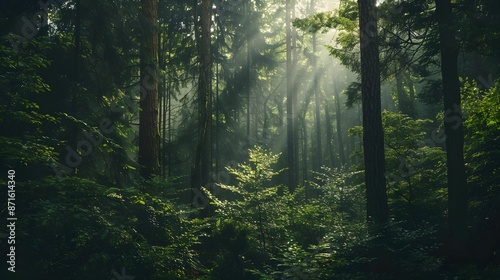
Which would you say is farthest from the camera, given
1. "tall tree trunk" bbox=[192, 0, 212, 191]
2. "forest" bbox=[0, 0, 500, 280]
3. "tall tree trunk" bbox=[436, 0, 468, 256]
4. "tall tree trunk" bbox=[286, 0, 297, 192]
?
"tall tree trunk" bbox=[286, 0, 297, 192]

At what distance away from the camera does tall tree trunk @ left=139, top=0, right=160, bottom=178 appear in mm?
10211

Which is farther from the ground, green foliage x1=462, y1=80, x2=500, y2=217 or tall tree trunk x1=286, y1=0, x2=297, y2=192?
tall tree trunk x1=286, y1=0, x2=297, y2=192

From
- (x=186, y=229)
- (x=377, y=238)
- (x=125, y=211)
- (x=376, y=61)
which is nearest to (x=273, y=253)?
(x=186, y=229)

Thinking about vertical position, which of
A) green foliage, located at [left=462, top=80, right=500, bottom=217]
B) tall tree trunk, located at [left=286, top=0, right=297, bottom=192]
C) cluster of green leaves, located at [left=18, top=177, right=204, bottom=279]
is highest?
tall tree trunk, located at [left=286, top=0, right=297, bottom=192]

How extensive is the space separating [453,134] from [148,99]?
8280mm

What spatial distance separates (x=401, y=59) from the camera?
1021 centimetres

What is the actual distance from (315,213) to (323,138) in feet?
151

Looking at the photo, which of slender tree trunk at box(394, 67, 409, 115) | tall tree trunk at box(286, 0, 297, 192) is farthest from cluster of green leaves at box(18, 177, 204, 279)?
slender tree trunk at box(394, 67, 409, 115)

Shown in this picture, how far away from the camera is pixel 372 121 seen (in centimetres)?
825

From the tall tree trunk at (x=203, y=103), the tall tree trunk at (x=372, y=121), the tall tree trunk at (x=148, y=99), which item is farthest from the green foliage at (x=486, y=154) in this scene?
the tall tree trunk at (x=148, y=99)

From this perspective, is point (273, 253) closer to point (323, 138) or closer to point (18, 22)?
point (18, 22)

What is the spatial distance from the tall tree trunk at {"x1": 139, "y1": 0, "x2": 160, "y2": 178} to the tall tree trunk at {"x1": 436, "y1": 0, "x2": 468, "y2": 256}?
25.3ft

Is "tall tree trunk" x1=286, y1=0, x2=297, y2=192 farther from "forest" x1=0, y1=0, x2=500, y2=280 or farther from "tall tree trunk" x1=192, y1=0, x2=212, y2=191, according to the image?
"tall tree trunk" x1=192, y1=0, x2=212, y2=191

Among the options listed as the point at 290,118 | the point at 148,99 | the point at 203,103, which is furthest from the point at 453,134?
the point at 290,118
